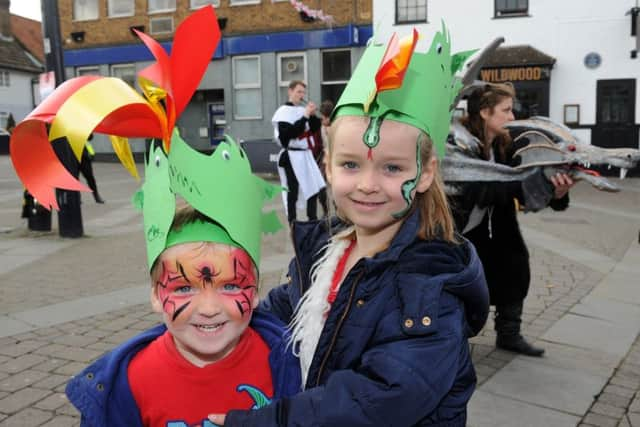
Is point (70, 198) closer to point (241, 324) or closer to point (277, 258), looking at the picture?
point (277, 258)

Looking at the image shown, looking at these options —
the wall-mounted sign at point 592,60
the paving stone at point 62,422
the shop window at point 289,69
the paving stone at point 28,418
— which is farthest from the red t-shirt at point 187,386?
the shop window at point 289,69

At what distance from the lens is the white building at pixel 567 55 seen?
16.7 meters

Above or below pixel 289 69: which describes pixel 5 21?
above

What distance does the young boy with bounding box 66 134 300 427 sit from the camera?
1595 mm

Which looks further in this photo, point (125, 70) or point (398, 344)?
point (125, 70)

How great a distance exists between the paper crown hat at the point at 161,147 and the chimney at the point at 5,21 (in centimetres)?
4083

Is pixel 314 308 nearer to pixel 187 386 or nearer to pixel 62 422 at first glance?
pixel 187 386

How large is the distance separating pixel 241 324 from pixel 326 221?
21.5 inches

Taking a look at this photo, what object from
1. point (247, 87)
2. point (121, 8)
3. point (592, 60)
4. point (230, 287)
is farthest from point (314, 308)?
point (121, 8)

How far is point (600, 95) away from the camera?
16984 mm

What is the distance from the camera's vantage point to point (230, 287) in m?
1.64

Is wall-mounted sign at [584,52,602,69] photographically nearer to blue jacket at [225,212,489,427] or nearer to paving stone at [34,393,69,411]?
paving stone at [34,393,69,411]

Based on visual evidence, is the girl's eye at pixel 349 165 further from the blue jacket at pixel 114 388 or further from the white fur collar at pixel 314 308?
the blue jacket at pixel 114 388

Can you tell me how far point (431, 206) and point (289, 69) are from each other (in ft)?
63.2
